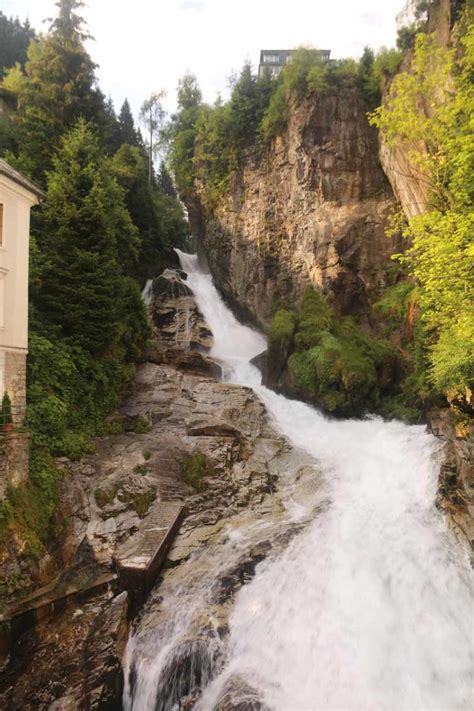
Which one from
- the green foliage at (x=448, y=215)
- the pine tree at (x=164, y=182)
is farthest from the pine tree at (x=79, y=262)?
the pine tree at (x=164, y=182)

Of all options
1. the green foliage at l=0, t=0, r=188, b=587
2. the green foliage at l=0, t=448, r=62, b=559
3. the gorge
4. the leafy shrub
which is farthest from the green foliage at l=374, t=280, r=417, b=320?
the green foliage at l=0, t=448, r=62, b=559

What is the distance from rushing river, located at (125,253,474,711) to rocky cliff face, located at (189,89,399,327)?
1293cm

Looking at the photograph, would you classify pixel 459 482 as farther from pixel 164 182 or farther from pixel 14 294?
pixel 164 182

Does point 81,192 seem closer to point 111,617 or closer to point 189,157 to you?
point 111,617

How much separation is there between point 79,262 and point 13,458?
24.2 feet

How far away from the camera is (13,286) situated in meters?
11.0

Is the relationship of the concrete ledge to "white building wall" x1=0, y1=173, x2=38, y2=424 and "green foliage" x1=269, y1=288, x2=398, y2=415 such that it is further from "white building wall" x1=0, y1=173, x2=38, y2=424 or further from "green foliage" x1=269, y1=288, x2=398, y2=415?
"green foliage" x1=269, y1=288, x2=398, y2=415

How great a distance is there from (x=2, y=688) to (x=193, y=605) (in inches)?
149

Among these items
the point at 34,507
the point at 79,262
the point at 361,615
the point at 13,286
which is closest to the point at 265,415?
the point at 361,615

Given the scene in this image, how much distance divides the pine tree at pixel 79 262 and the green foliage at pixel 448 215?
10.7 metres

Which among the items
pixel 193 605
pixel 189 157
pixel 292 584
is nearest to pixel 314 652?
pixel 292 584

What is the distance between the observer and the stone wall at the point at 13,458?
937cm

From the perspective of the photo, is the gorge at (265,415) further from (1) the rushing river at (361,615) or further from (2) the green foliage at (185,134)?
(2) the green foliage at (185,134)

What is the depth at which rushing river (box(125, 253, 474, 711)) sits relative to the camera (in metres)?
7.16
